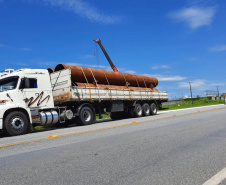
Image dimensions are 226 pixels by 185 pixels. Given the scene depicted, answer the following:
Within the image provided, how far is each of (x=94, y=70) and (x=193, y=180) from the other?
38.9 ft

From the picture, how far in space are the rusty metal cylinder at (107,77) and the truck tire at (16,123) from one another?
12.1 feet

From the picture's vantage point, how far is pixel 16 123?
1022 centimetres

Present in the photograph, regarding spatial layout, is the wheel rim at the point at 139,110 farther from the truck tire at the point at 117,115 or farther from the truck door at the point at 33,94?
the truck door at the point at 33,94

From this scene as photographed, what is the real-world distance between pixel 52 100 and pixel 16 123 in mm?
2468

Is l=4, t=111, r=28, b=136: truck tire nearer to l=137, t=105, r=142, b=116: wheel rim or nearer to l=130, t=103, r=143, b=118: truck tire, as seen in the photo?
l=130, t=103, r=143, b=118: truck tire

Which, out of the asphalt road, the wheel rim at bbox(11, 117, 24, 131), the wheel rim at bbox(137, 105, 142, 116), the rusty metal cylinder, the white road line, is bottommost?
the white road line

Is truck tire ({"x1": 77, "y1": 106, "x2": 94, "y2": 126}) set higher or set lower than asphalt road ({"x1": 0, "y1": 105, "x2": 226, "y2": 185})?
higher

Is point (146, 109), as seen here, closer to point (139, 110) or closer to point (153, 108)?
point (153, 108)

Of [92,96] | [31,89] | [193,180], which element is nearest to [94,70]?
[92,96]

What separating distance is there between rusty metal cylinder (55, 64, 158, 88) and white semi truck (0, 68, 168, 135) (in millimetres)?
359

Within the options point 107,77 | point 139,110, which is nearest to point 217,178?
point 107,77

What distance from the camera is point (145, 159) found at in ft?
15.2

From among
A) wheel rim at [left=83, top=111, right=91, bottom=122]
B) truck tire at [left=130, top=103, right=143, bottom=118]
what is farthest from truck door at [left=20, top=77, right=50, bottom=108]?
truck tire at [left=130, top=103, right=143, bottom=118]

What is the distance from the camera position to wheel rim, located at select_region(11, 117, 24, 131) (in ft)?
33.1
